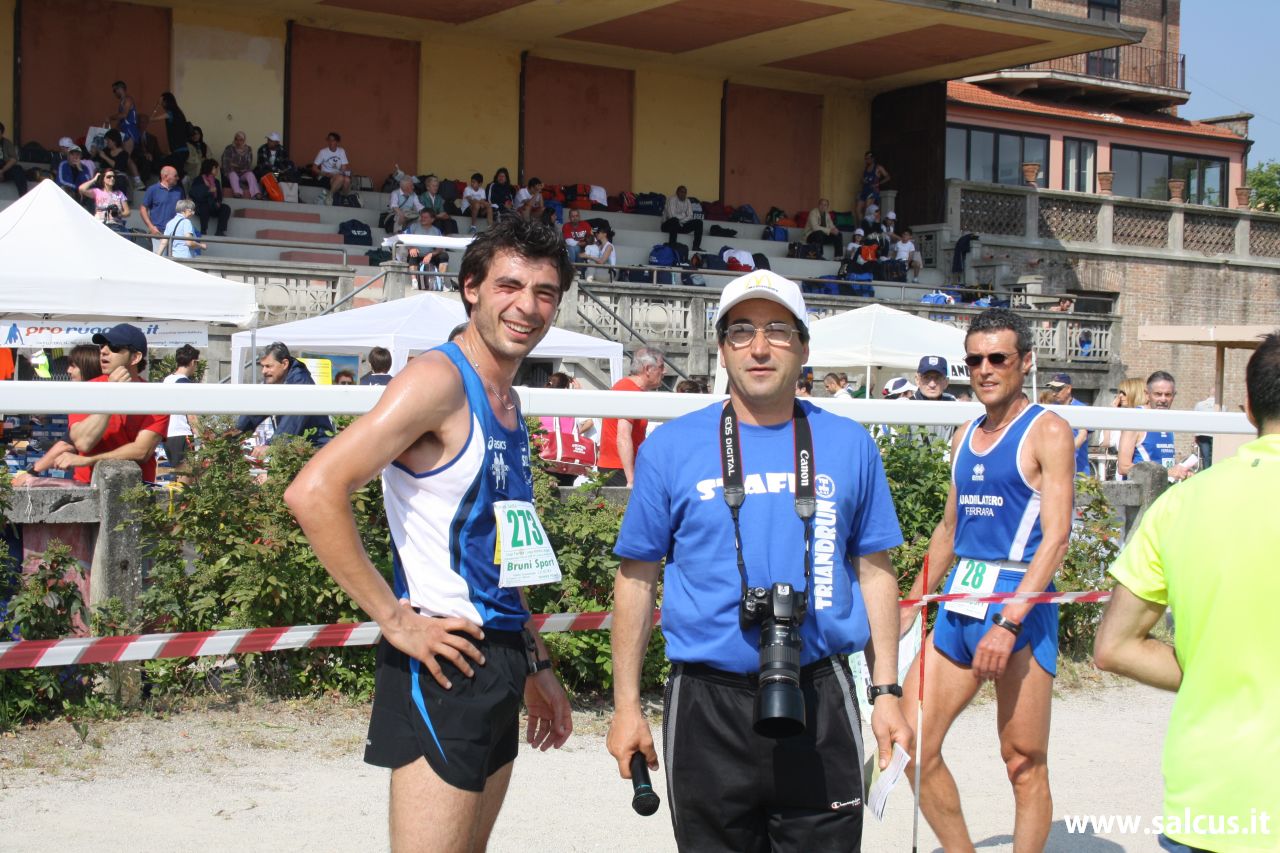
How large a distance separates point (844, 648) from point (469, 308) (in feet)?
4.45

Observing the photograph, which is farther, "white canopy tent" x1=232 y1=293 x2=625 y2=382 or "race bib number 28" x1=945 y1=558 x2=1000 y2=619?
"white canopy tent" x1=232 y1=293 x2=625 y2=382

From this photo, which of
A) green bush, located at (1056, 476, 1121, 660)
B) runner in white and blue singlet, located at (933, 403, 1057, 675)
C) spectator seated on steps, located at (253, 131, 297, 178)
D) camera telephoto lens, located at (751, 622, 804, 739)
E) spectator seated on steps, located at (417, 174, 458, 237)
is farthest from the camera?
spectator seated on steps, located at (253, 131, 297, 178)

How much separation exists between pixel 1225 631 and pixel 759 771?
45.9 inches

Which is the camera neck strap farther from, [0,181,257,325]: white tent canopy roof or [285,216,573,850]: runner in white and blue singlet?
[0,181,257,325]: white tent canopy roof

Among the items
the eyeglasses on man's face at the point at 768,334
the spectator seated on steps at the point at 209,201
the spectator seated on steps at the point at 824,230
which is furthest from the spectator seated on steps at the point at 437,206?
the eyeglasses on man's face at the point at 768,334

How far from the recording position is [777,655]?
3279 millimetres

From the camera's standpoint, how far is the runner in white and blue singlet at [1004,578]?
198 inches

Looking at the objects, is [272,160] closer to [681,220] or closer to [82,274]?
[681,220]

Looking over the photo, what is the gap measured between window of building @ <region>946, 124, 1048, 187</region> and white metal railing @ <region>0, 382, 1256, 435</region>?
3829 cm

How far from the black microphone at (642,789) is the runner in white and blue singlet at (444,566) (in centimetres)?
35

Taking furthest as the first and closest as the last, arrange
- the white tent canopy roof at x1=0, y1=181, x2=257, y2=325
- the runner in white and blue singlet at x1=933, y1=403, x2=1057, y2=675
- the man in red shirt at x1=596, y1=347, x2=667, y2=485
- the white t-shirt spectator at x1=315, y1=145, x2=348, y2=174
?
the white t-shirt spectator at x1=315, y1=145, x2=348, y2=174, the white tent canopy roof at x1=0, y1=181, x2=257, y2=325, the man in red shirt at x1=596, y1=347, x2=667, y2=485, the runner in white and blue singlet at x1=933, y1=403, x2=1057, y2=675

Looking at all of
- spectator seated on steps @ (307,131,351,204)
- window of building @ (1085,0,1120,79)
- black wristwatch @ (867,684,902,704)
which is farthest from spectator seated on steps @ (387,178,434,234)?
window of building @ (1085,0,1120,79)

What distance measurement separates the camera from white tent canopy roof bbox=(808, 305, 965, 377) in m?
19.2

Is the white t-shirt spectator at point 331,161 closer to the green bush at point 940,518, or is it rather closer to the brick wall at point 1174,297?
the brick wall at point 1174,297
